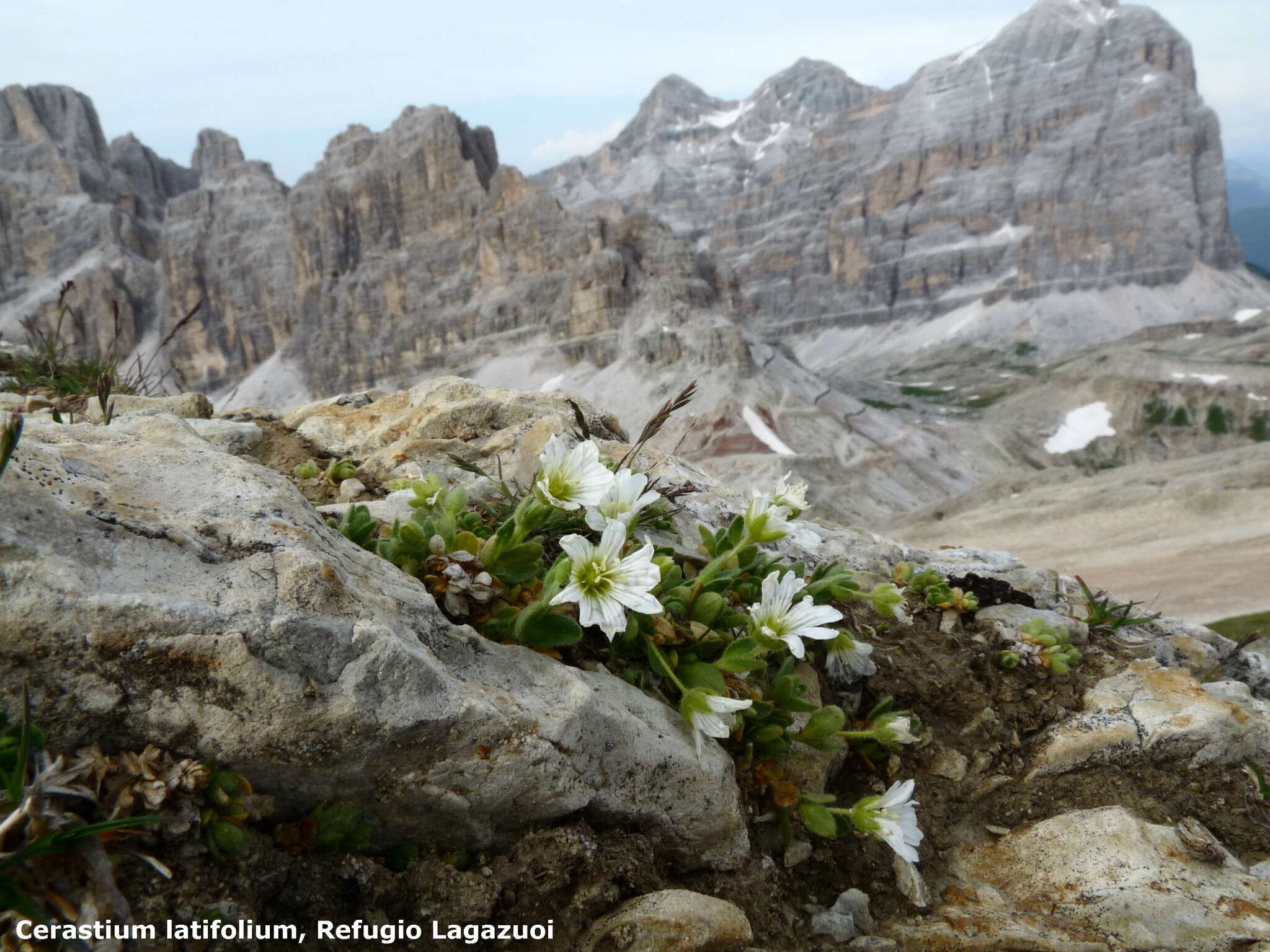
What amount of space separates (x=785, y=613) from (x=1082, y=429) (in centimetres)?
7277

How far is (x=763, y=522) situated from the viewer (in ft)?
8.39

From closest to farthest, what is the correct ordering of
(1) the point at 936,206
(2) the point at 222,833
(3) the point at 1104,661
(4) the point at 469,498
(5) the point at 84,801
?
(5) the point at 84,801, (2) the point at 222,833, (4) the point at 469,498, (3) the point at 1104,661, (1) the point at 936,206

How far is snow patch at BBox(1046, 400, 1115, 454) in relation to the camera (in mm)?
63969

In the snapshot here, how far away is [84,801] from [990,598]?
3578mm

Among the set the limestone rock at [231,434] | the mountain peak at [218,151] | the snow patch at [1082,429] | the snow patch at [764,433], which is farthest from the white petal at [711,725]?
the mountain peak at [218,151]

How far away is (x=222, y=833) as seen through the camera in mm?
1623

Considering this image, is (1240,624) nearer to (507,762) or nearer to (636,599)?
(636,599)

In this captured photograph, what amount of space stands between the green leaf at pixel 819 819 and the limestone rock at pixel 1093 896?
29cm

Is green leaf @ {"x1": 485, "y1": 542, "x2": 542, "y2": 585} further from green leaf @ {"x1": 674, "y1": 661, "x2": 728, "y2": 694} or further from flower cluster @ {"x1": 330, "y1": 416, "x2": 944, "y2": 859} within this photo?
green leaf @ {"x1": 674, "y1": 661, "x2": 728, "y2": 694}

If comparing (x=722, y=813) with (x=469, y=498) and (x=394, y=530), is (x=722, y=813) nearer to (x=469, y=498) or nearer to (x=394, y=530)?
(x=394, y=530)

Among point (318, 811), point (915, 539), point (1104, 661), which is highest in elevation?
point (318, 811)

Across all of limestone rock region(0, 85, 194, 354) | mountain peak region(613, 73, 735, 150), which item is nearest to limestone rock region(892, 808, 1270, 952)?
limestone rock region(0, 85, 194, 354)

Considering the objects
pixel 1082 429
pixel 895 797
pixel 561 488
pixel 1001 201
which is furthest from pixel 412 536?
pixel 1001 201

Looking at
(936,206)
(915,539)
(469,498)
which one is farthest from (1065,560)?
(936,206)
